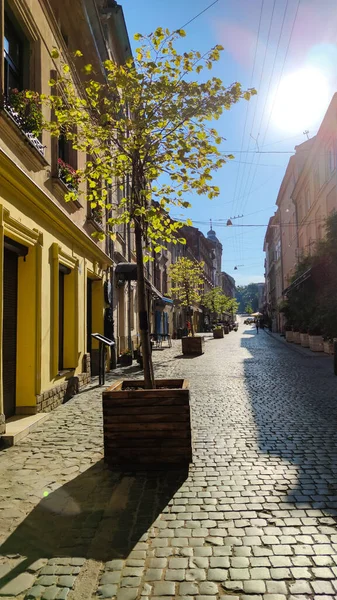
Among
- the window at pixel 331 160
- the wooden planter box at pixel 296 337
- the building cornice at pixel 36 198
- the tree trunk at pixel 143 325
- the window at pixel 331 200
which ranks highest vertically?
the window at pixel 331 160

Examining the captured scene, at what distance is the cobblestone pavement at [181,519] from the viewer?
243 cm

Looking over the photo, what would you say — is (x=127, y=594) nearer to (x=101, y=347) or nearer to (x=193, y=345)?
(x=101, y=347)

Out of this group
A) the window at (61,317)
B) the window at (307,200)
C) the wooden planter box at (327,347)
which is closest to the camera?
the window at (61,317)

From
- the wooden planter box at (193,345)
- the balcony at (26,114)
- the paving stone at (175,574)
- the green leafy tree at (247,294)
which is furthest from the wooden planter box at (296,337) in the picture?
the green leafy tree at (247,294)

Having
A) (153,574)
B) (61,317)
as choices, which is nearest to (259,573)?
(153,574)

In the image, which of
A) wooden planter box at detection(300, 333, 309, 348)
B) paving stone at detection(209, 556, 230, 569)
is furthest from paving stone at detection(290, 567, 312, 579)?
wooden planter box at detection(300, 333, 309, 348)

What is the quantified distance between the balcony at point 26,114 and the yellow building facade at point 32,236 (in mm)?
31

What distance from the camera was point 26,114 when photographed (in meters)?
6.45

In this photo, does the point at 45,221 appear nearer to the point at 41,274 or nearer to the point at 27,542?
the point at 41,274

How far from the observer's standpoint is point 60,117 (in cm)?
445

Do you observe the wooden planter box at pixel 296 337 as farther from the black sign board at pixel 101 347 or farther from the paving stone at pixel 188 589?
the paving stone at pixel 188 589

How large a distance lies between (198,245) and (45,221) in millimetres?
50627

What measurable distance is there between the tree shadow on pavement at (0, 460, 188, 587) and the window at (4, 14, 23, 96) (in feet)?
19.1

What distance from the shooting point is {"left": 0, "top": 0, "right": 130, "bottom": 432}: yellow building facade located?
583 cm
